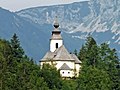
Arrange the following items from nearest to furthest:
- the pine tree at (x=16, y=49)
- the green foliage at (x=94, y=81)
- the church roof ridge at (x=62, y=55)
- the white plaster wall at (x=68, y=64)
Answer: the green foliage at (x=94, y=81)
the pine tree at (x=16, y=49)
the white plaster wall at (x=68, y=64)
the church roof ridge at (x=62, y=55)

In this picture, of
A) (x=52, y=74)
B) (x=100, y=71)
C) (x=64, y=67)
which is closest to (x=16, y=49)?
(x=52, y=74)

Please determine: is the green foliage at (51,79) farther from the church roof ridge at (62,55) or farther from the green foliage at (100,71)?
the church roof ridge at (62,55)

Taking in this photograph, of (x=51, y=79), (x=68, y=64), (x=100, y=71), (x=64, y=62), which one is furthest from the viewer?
(x=68, y=64)

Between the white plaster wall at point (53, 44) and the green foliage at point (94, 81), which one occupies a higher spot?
the white plaster wall at point (53, 44)

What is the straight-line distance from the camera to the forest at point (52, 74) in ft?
205

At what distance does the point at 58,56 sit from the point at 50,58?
150 centimetres

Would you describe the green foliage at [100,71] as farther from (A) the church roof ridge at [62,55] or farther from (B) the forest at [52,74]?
(A) the church roof ridge at [62,55]

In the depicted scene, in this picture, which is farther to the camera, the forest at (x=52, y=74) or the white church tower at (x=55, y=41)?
the white church tower at (x=55, y=41)

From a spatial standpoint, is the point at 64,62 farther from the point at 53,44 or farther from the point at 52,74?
the point at 52,74

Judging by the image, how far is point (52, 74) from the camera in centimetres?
7762

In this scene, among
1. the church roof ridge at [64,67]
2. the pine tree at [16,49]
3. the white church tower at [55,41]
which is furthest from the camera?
the white church tower at [55,41]

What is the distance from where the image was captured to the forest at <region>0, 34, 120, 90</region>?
2464 inches

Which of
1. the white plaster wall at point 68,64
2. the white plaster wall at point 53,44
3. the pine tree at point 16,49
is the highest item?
the white plaster wall at point 53,44

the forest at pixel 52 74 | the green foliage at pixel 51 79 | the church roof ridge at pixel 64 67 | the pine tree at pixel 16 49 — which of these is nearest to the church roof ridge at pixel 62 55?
the church roof ridge at pixel 64 67
